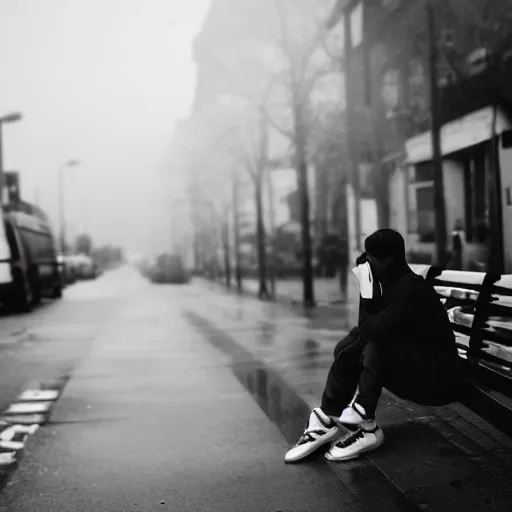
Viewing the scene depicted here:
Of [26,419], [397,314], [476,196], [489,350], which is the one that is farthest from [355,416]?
[476,196]

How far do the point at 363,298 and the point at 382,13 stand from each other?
631 inches

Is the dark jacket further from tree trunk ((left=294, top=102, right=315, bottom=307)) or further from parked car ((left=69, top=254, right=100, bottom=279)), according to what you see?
parked car ((left=69, top=254, right=100, bottom=279))

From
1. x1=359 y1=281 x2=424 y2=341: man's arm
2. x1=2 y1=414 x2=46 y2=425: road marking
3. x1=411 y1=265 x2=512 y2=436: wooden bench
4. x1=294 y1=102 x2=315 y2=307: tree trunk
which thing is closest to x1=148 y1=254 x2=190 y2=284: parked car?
x1=294 y1=102 x2=315 y2=307: tree trunk

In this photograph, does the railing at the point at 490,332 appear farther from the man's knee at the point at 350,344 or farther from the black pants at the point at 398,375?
the man's knee at the point at 350,344

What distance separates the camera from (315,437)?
4895 millimetres

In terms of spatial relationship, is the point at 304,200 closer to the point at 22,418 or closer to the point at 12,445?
the point at 22,418

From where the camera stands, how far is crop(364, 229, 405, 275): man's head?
475 cm

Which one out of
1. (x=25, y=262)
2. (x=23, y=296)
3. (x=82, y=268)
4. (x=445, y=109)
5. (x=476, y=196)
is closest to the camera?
(x=445, y=109)

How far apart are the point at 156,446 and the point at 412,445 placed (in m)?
1.66

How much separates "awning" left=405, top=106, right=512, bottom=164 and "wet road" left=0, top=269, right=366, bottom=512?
23.5 ft

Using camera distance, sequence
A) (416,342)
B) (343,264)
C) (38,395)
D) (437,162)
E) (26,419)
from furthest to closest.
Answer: (343,264), (437,162), (38,395), (26,419), (416,342)

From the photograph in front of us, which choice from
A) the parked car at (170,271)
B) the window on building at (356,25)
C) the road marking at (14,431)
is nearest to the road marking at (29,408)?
the road marking at (14,431)

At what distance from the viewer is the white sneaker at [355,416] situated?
4867 millimetres

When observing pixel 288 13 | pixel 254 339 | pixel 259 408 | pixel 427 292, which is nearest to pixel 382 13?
pixel 288 13
